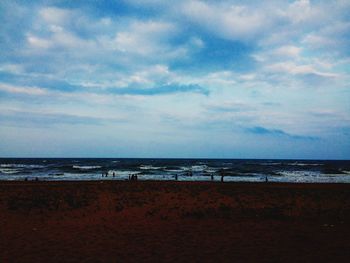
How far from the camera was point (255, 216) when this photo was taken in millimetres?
16344

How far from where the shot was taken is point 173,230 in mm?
Answer: 13320

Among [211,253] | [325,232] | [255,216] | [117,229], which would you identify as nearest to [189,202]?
[255,216]

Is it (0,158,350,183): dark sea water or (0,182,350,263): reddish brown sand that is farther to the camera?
(0,158,350,183): dark sea water

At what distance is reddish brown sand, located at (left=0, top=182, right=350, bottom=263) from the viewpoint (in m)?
9.88

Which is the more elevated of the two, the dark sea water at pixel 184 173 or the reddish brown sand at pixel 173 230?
the reddish brown sand at pixel 173 230

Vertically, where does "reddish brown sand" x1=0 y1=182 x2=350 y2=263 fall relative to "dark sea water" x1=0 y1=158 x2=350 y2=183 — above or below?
above

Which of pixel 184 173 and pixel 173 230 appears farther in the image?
pixel 184 173

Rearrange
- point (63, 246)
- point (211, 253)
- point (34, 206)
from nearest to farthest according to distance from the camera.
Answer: point (211, 253), point (63, 246), point (34, 206)

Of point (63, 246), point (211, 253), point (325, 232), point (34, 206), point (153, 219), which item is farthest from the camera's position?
point (34, 206)

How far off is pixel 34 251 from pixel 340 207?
53.2 ft

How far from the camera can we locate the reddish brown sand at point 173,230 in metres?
9.88

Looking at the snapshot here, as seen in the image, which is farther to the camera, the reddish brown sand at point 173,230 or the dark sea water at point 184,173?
the dark sea water at point 184,173

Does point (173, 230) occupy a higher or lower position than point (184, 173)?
higher

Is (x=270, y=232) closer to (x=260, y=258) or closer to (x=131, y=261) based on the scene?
(x=260, y=258)
